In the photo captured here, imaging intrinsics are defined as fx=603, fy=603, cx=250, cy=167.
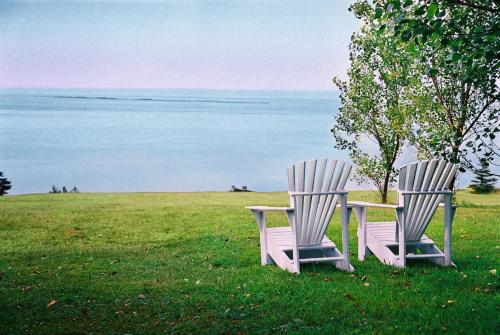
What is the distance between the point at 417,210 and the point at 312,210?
3.90ft

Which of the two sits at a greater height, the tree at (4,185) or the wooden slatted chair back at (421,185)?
the wooden slatted chair back at (421,185)

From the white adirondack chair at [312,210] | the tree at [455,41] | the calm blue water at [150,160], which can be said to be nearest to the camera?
the tree at [455,41]

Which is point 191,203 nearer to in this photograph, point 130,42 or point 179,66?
point 130,42

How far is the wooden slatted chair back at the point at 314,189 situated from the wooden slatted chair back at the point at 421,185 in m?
0.65

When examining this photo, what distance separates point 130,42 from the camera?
203 feet

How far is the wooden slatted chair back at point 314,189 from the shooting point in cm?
629

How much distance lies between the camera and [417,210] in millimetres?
6621

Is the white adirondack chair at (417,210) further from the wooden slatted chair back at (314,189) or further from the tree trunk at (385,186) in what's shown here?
the tree trunk at (385,186)

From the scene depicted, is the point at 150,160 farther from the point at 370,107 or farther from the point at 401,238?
the point at 401,238

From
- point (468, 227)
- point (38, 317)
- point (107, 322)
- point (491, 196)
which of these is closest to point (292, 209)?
point (107, 322)

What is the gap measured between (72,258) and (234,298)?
353 cm

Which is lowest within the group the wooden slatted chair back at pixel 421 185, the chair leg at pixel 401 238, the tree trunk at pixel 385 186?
the tree trunk at pixel 385 186

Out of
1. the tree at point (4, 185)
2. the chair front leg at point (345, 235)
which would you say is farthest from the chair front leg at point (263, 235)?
the tree at point (4, 185)

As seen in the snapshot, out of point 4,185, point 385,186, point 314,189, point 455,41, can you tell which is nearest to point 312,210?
point 314,189
